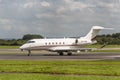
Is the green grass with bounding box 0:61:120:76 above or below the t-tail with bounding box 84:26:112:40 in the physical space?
below

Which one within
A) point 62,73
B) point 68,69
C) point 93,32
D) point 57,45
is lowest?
point 62,73

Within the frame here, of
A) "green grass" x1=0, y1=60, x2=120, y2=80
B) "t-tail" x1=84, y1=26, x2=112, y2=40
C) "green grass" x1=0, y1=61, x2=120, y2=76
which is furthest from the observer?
"t-tail" x1=84, y1=26, x2=112, y2=40

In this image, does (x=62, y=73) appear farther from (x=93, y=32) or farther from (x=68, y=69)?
(x=93, y=32)

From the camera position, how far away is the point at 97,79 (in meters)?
20.2

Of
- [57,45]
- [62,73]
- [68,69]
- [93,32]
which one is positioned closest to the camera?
[62,73]

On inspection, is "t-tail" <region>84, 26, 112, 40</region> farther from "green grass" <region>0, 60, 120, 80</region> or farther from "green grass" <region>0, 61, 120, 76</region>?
"green grass" <region>0, 60, 120, 80</region>

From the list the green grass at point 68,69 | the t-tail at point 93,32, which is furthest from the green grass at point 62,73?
the t-tail at point 93,32

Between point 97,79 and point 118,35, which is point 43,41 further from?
point 118,35

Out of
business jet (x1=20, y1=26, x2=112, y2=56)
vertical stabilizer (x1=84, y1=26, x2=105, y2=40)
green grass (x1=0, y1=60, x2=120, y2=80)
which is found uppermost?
vertical stabilizer (x1=84, y1=26, x2=105, y2=40)

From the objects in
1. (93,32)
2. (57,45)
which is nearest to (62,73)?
(57,45)

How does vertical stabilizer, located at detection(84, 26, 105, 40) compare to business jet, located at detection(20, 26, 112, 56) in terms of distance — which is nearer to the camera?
business jet, located at detection(20, 26, 112, 56)

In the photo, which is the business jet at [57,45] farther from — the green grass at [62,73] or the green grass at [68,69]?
the green grass at [62,73]

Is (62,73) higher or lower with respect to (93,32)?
A: lower

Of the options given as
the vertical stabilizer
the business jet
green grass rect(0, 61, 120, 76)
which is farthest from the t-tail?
green grass rect(0, 61, 120, 76)
